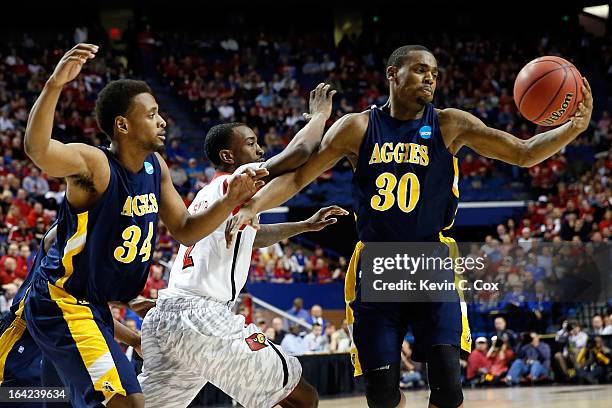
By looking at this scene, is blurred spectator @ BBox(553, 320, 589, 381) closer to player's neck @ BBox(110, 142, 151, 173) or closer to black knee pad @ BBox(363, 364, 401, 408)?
black knee pad @ BBox(363, 364, 401, 408)

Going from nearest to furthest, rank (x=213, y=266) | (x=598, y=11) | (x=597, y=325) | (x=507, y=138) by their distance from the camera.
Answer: (x=213, y=266) → (x=507, y=138) → (x=597, y=325) → (x=598, y=11)

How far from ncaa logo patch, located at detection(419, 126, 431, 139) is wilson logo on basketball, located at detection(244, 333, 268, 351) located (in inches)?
53.5

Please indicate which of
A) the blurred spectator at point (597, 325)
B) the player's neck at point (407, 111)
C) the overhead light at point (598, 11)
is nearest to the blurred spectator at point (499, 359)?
the blurred spectator at point (597, 325)

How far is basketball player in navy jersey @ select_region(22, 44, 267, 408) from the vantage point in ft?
13.4

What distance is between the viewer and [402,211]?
486cm

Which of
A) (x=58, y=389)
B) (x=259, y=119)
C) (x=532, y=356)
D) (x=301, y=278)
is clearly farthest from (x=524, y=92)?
(x=259, y=119)

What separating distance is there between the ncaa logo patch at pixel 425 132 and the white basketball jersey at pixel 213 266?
0.90m

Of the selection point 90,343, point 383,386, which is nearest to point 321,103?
point 383,386

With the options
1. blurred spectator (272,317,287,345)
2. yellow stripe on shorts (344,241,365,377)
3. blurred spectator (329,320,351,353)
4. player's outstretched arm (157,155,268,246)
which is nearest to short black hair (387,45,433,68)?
yellow stripe on shorts (344,241,365,377)

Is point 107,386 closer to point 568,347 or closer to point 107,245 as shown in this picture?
Result: point 107,245

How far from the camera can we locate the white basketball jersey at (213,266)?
15.6 feet

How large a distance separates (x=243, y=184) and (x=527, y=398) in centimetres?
776

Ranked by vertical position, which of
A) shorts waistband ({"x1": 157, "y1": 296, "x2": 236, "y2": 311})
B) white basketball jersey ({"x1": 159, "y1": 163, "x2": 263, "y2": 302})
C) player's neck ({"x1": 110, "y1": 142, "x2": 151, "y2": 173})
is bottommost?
shorts waistband ({"x1": 157, "y1": 296, "x2": 236, "y2": 311})

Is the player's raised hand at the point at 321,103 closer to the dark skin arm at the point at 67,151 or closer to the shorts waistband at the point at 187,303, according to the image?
the shorts waistband at the point at 187,303
